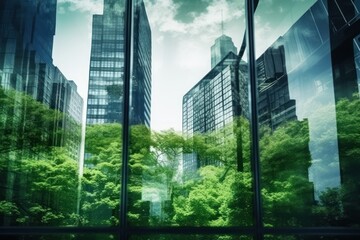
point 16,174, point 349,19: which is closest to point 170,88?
point 16,174

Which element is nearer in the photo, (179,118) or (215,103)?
(179,118)

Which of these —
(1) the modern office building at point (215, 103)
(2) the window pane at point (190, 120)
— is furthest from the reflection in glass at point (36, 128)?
(1) the modern office building at point (215, 103)

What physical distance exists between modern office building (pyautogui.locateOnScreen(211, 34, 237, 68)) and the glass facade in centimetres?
4

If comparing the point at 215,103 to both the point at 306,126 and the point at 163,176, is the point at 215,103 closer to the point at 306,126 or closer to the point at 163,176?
the point at 163,176

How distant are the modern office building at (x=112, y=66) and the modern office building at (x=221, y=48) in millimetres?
1414

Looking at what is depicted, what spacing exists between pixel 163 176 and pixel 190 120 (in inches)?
45.4

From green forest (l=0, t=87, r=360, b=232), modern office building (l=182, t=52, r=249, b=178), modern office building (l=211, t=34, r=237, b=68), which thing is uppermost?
modern office building (l=211, t=34, r=237, b=68)

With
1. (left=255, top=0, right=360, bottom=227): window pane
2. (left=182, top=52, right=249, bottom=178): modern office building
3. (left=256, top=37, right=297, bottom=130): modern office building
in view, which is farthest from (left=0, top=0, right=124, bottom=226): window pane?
(left=255, top=0, right=360, bottom=227): window pane

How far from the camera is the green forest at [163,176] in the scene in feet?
17.4

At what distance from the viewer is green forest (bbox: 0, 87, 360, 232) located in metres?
5.29

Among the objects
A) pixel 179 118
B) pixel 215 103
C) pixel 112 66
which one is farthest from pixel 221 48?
pixel 112 66

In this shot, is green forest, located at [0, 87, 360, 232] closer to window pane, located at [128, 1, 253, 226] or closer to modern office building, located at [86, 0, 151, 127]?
window pane, located at [128, 1, 253, 226]

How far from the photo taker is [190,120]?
5820mm

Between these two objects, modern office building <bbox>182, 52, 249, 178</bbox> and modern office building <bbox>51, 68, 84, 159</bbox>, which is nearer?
modern office building <bbox>51, 68, 84, 159</bbox>
